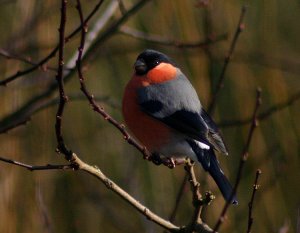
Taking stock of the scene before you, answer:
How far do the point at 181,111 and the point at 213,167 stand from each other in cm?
26

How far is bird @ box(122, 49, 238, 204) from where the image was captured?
9.07ft

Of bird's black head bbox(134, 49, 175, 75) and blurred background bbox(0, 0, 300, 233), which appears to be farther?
blurred background bbox(0, 0, 300, 233)

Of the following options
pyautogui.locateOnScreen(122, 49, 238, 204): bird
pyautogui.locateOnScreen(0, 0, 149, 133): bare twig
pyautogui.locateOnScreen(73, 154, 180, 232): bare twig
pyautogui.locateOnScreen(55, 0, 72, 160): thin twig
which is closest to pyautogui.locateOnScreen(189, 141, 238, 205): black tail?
pyautogui.locateOnScreen(122, 49, 238, 204): bird

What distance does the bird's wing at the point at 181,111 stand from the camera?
2.77 metres

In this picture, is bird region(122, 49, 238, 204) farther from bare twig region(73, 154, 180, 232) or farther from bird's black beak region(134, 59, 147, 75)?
bare twig region(73, 154, 180, 232)

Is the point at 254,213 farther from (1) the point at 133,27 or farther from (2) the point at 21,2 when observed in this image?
(2) the point at 21,2

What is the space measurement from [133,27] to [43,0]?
1.60 feet

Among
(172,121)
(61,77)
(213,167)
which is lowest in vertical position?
(213,167)

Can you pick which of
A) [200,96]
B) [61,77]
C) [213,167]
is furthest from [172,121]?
[61,77]

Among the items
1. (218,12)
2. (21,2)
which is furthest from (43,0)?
(218,12)

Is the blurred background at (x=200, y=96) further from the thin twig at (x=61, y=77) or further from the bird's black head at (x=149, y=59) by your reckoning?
the thin twig at (x=61, y=77)

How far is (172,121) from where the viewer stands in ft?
9.18

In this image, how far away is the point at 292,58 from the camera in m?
3.62

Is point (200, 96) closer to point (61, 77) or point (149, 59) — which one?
point (149, 59)
